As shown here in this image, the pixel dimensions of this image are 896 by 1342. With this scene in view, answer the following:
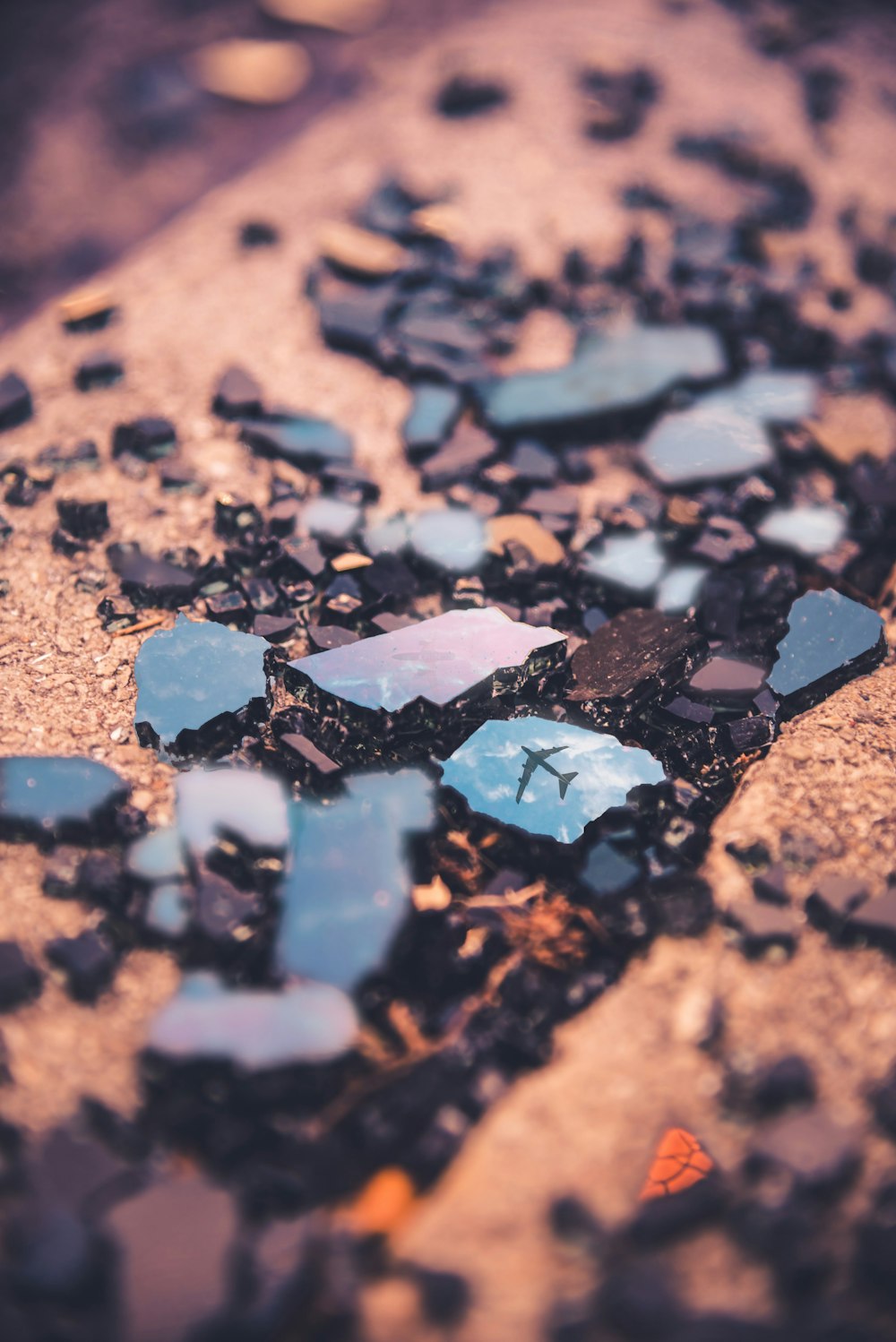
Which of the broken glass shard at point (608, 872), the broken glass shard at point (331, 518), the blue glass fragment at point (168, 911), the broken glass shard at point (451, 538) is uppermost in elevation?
the broken glass shard at point (331, 518)

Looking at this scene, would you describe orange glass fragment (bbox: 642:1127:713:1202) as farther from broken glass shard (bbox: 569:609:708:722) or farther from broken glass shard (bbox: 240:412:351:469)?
broken glass shard (bbox: 240:412:351:469)

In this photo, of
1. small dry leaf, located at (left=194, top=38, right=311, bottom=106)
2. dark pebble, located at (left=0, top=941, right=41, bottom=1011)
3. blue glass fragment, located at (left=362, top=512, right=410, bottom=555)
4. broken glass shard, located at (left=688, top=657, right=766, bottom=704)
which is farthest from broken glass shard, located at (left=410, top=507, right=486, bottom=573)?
small dry leaf, located at (left=194, top=38, right=311, bottom=106)

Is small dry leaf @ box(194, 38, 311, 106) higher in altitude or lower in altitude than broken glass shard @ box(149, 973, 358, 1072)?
higher

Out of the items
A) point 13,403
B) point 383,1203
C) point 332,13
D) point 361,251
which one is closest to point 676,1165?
point 383,1203

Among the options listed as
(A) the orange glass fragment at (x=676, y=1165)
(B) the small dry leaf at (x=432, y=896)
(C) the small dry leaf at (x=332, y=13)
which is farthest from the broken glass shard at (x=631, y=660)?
(C) the small dry leaf at (x=332, y=13)

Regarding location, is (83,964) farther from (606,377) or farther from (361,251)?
(361,251)

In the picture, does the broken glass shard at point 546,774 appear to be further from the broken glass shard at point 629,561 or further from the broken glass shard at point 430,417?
the broken glass shard at point 430,417

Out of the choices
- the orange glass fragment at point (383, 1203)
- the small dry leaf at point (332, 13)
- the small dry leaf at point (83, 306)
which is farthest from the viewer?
the small dry leaf at point (332, 13)

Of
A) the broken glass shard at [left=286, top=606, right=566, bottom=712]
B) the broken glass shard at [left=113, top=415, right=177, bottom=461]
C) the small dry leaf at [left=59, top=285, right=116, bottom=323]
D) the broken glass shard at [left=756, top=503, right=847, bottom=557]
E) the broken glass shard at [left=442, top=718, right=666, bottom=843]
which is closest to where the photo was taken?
the broken glass shard at [left=442, top=718, right=666, bottom=843]
